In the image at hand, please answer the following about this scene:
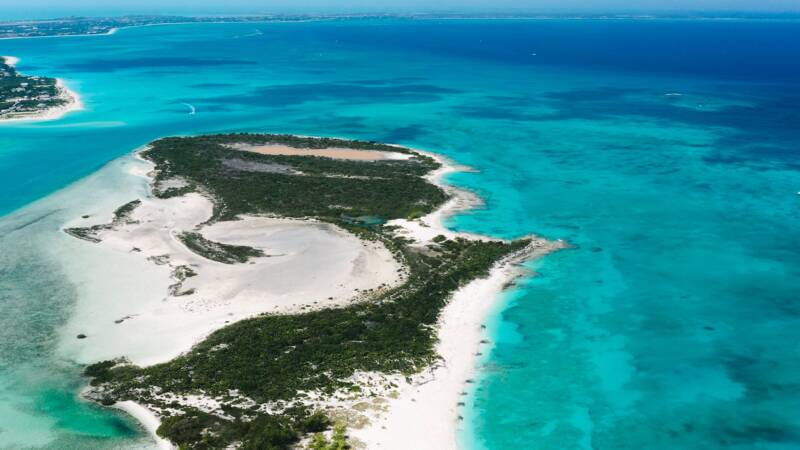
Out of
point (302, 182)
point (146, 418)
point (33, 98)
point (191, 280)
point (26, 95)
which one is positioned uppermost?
point (26, 95)

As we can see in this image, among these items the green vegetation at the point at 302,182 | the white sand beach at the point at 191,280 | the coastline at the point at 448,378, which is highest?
the green vegetation at the point at 302,182

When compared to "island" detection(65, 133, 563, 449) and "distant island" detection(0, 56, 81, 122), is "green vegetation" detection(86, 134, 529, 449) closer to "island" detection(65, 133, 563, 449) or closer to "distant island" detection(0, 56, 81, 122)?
"island" detection(65, 133, 563, 449)

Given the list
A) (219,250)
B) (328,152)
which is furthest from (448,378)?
(328,152)

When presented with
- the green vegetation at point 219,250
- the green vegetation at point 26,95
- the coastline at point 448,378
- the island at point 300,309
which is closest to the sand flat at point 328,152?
the island at point 300,309

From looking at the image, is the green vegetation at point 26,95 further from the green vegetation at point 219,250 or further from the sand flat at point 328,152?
the green vegetation at point 219,250

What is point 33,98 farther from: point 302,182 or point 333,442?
point 333,442

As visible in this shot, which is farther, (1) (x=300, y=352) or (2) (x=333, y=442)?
(1) (x=300, y=352)
